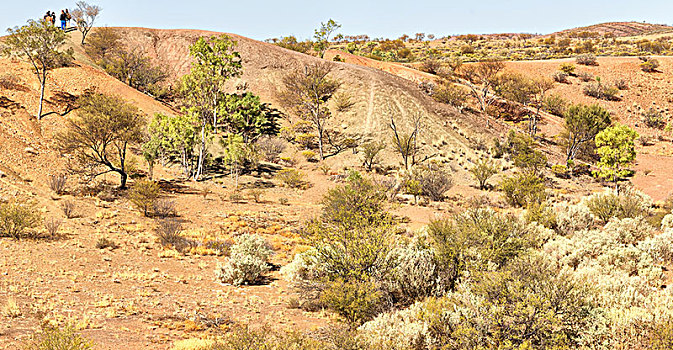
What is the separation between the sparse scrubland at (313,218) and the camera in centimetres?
820

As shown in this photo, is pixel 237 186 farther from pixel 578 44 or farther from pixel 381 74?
pixel 578 44

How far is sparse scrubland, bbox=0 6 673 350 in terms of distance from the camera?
8203mm

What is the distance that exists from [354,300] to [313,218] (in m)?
13.3

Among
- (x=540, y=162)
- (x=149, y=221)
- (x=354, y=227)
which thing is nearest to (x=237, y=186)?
(x=149, y=221)

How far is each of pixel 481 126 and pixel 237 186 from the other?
3300cm

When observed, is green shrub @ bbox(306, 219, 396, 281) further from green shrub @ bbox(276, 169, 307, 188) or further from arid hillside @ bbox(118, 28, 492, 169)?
arid hillside @ bbox(118, 28, 492, 169)

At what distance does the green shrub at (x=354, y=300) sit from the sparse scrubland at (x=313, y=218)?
0.07 meters

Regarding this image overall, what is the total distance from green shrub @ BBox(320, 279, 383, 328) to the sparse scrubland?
65 millimetres

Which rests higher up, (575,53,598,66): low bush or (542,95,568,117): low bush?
(575,53,598,66): low bush

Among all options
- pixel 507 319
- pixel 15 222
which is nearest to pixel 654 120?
pixel 507 319

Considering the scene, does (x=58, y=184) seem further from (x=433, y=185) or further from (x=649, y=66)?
(x=649, y=66)

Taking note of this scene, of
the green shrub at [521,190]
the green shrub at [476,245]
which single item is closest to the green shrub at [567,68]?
the green shrub at [521,190]

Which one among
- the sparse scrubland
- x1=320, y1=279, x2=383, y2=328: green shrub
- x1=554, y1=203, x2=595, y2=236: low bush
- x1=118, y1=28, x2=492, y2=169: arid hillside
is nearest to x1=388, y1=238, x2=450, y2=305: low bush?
the sparse scrubland

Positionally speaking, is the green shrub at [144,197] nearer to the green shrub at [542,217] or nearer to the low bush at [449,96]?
the green shrub at [542,217]
